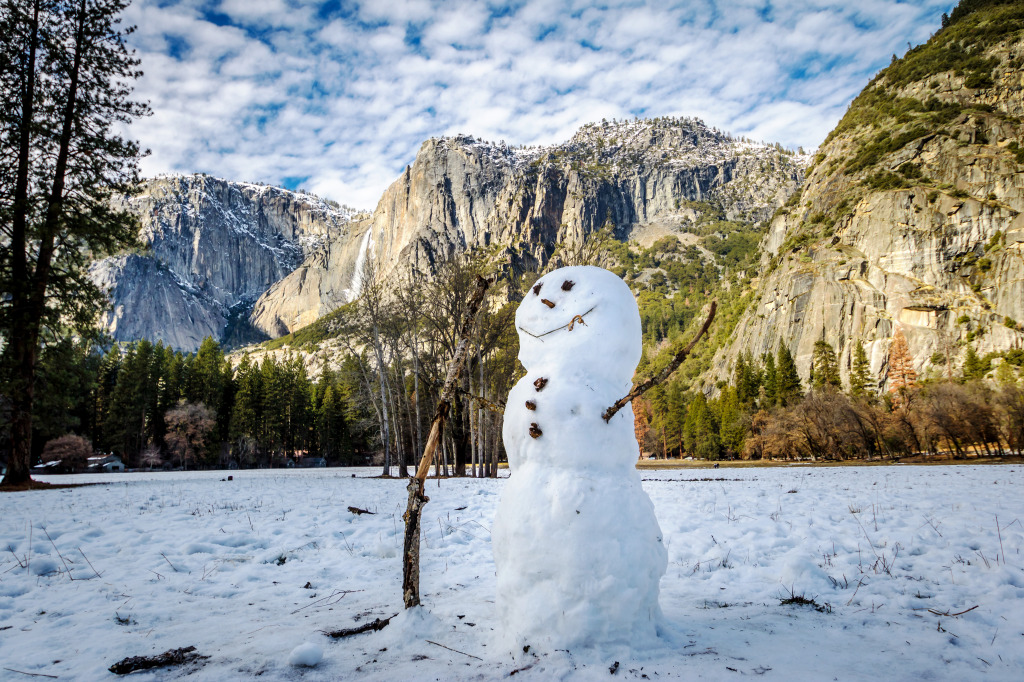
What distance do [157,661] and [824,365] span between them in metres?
60.8

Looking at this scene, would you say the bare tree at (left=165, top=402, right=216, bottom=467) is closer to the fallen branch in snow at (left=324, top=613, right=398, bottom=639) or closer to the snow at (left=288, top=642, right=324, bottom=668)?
the fallen branch in snow at (left=324, top=613, right=398, bottom=639)

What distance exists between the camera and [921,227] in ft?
174

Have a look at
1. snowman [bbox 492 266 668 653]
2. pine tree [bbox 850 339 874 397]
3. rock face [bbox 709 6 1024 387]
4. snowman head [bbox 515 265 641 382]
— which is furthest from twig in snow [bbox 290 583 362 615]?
rock face [bbox 709 6 1024 387]

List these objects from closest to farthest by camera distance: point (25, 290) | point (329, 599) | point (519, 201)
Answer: point (329, 599) < point (25, 290) < point (519, 201)

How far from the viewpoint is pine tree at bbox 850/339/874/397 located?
45562 millimetres

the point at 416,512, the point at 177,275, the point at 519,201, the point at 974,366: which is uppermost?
the point at 519,201

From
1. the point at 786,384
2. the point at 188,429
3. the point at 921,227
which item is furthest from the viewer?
the point at 921,227

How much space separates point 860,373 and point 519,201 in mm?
119782

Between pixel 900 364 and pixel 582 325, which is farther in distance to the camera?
pixel 900 364

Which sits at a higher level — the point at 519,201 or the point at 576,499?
the point at 519,201

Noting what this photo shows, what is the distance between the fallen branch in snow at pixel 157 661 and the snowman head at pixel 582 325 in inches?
111

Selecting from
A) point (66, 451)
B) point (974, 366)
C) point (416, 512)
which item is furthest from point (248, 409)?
point (974, 366)

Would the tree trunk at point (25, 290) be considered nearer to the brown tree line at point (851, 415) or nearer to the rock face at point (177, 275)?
the brown tree line at point (851, 415)

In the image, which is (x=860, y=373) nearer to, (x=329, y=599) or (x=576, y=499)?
(x=576, y=499)
